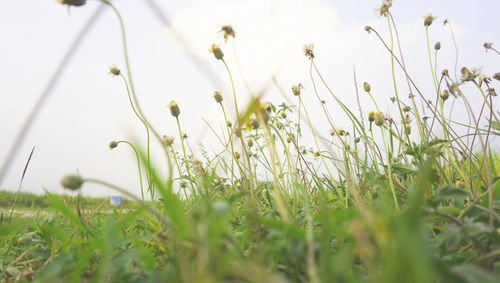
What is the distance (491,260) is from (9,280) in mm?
922

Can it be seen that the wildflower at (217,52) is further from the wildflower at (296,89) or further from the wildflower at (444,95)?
the wildflower at (444,95)

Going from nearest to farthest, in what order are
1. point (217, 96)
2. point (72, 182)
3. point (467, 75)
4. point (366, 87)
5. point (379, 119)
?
point (72, 182) → point (467, 75) → point (379, 119) → point (217, 96) → point (366, 87)

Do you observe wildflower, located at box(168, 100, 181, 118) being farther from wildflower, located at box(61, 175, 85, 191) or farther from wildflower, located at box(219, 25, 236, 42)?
wildflower, located at box(61, 175, 85, 191)

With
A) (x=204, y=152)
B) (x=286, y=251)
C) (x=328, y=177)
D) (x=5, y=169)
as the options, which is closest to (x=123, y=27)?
(x=5, y=169)

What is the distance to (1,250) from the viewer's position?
0.99 metres

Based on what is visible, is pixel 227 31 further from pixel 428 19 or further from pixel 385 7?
pixel 428 19

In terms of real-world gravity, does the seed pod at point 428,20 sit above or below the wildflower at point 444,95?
above

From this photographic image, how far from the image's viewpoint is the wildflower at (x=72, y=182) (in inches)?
19.7

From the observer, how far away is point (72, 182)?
1.66 ft

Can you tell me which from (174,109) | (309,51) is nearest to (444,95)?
(309,51)

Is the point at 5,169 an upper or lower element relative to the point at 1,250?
upper

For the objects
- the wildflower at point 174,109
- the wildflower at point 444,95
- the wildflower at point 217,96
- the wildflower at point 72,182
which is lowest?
the wildflower at point 72,182

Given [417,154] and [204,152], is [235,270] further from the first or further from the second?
[204,152]

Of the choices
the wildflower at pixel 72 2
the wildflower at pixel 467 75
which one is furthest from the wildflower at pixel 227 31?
the wildflower at pixel 467 75
